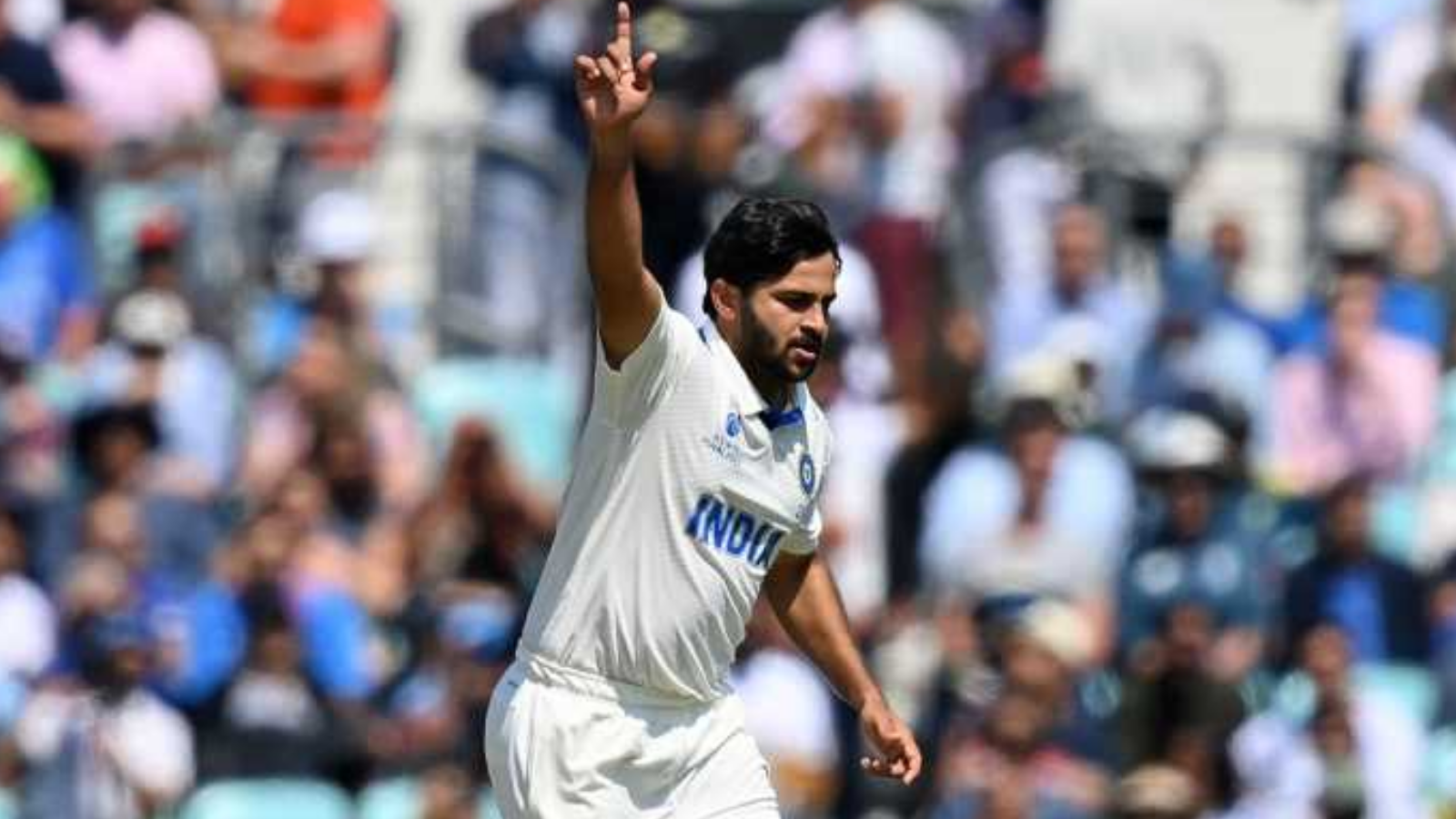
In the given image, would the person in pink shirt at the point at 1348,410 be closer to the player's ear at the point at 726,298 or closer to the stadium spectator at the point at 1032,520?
the stadium spectator at the point at 1032,520

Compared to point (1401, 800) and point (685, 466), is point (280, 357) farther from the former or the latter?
point (685, 466)

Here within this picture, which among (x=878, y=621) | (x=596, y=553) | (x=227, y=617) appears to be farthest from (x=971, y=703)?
(x=596, y=553)

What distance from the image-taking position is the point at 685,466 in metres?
8.46

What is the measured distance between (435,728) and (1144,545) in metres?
2.46

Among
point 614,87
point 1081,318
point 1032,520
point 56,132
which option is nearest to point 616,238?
point 614,87

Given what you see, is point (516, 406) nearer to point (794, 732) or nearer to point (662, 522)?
point (794, 732)

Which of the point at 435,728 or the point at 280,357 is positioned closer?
the point at 435,728

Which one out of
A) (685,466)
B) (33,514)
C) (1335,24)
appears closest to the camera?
(685,466)

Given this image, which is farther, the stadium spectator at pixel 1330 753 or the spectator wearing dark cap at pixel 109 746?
the stadium spectator at pixel 1330 753

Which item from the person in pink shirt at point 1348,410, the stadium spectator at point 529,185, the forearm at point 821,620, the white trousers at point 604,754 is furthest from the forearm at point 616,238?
the person in pink shirt at point 1348,410

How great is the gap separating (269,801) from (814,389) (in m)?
2.27

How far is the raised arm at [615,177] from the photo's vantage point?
7.90 metres

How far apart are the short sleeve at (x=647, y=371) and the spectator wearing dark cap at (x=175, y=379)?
247 inches

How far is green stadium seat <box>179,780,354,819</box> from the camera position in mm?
13492
